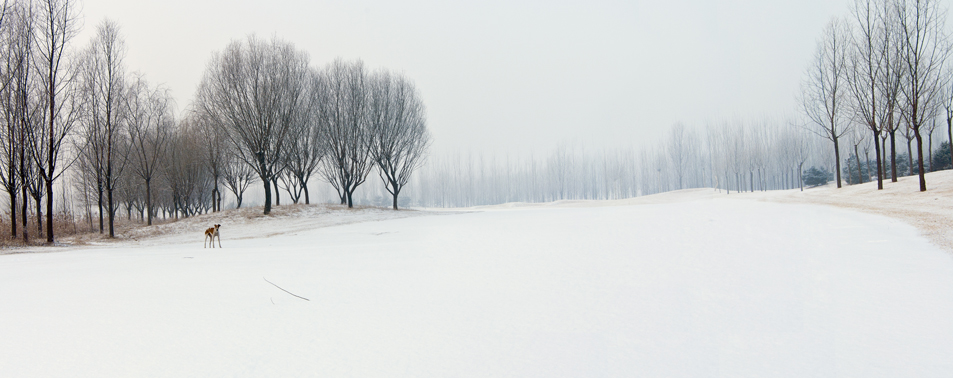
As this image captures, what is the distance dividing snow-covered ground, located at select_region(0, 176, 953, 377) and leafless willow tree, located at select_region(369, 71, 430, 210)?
18.4 meters

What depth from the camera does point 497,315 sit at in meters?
2.82

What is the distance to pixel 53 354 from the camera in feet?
7.06

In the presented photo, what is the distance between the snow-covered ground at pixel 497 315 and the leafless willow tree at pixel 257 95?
47.9 feet

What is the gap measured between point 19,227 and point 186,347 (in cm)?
1936

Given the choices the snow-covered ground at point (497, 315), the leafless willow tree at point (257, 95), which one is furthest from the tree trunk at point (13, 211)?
the snow-covered ground at point (497, 315)

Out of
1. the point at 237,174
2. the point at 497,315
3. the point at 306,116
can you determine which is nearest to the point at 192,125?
the point at 237,174

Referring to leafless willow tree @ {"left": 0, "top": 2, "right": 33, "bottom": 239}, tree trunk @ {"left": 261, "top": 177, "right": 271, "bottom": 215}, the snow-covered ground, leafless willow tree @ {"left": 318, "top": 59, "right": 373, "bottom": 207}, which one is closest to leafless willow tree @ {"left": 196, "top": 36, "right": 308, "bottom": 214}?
tree trunk @ {"left": 261, "top": 177, "right": 271, "bottom": 215}

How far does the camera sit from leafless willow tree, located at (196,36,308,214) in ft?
59.7

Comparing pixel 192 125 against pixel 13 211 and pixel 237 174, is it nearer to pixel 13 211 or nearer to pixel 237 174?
pixel 237 174

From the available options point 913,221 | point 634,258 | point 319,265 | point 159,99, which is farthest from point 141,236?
point 913,221

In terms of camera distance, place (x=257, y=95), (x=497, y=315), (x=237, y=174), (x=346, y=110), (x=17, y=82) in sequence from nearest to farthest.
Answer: (x=497, y=315)
(x=17, y=82)
(x=257, y=95)
(x=346, y=110)
(x=237, y=174)

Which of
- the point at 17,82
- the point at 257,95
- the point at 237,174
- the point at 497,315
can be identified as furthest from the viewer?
the point at 237,174

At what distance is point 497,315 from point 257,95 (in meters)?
19.0

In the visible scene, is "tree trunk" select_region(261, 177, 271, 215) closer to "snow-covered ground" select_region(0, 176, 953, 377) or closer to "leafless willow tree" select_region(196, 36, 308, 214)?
"leafless willow tree" select_region(196, 36, 308, 214)
